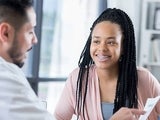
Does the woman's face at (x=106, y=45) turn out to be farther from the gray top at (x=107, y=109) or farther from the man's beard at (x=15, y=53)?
the man's beard at (x=15, y=53)

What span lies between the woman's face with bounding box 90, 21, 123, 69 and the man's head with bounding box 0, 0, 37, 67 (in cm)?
83

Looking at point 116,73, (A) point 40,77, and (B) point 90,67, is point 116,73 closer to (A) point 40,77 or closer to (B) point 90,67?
(B) point 90,67

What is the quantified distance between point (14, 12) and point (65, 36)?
2261 millimetres

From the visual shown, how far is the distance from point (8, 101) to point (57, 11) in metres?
2.44

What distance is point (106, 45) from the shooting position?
6.41ft

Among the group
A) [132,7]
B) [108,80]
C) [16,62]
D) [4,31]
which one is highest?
[132,7]

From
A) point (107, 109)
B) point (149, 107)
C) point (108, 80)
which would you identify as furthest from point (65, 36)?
point (149, 107)

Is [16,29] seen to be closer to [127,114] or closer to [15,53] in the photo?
[15,53]

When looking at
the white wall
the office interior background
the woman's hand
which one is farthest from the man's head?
the white wall

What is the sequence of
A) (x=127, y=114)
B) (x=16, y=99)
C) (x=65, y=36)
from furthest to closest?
1. (x=65, y=36)
2. (x=127, y=114)
3. (x=16, y=99)

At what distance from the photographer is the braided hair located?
1.96 meters

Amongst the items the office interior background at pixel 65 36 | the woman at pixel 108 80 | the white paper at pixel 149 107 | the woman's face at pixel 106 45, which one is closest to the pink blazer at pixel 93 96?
the woman at pixel 108 80

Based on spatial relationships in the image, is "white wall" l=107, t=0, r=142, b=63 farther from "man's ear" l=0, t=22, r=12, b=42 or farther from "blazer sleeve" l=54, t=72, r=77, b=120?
"man's ear" l=0, t=22, r=12, b=42

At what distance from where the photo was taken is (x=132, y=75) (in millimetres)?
2004
